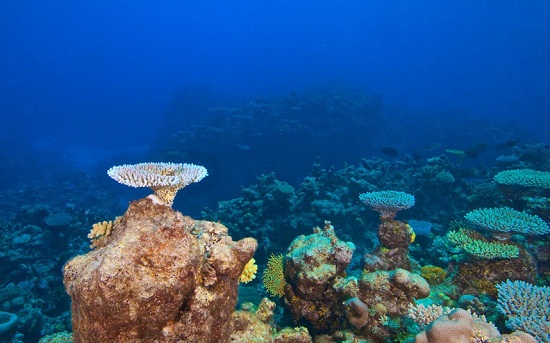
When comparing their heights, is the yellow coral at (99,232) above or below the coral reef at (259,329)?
above

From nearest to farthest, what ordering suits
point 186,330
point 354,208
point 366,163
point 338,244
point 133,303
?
point 133,303 < point 186,330 < point 338,244 < point 354,208 < point 366,163

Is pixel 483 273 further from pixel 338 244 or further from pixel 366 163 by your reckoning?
pixel 366 163

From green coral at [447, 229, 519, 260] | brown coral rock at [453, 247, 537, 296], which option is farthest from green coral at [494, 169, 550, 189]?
green coral at [447, 229, 519, 260]

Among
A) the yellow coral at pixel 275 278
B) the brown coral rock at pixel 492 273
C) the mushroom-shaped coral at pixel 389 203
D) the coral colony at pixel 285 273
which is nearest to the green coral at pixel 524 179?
the coral colony at pixel 285 273

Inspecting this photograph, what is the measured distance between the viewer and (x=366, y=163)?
1642cm

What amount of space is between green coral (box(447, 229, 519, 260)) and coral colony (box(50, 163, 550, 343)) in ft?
0.06

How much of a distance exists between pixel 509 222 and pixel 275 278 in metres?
4.85

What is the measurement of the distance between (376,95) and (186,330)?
127 feet

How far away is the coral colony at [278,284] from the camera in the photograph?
217cm

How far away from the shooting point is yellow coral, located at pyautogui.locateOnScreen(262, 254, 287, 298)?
215 inches

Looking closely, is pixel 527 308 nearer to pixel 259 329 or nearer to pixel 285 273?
pixel 285 273

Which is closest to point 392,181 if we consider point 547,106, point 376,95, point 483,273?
point 483,273

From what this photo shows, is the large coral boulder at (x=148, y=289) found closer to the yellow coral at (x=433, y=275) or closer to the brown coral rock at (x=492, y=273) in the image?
the yellow coral at (x=433, y=275)

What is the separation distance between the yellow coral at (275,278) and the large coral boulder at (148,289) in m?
2.96
